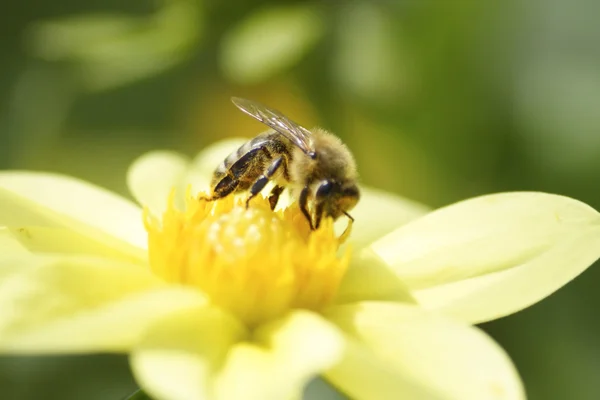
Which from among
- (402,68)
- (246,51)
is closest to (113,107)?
(246,51)

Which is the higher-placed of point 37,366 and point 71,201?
point 71,201

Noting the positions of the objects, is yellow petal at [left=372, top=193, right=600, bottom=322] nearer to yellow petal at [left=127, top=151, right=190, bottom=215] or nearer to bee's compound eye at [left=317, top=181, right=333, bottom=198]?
bee's compound eye at [left=317, top=181, right=333, bottom=198]


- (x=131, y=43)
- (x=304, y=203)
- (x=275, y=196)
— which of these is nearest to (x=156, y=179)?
(x=275, y=196)

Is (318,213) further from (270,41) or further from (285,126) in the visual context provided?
(270,41)

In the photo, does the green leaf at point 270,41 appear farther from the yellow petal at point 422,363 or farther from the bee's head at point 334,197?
the yellow petal at point 422,363

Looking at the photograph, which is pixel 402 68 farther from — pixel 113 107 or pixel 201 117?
pixel 113 107

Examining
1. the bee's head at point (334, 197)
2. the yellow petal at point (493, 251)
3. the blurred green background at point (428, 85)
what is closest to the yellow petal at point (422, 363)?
the yellow petal at point (493, 251)
